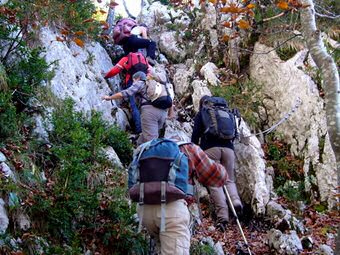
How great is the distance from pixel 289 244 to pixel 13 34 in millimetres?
5958

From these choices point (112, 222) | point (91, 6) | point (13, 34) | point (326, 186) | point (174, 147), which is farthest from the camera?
point (91, 6)

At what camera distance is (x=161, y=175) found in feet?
14.0

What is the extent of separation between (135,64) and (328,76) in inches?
209

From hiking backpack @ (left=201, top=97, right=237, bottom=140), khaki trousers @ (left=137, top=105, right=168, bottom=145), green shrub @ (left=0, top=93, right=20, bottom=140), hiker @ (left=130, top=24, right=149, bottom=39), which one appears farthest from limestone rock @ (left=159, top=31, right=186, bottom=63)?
green shrub @ (left=0, top=93, right=20, bottom=140)

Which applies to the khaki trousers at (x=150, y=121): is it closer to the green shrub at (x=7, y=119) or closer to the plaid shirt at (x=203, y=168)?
the green shrub at (x=7, y=119)

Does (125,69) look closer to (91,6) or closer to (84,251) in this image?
(91,6)

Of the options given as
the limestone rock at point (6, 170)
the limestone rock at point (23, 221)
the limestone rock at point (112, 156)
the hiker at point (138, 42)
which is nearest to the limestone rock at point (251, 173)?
the limestone rock at point (112, 156)

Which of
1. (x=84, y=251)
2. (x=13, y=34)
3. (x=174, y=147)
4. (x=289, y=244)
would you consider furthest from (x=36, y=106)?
(x=289, y=244)

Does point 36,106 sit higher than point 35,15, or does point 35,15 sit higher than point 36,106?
point 35,15

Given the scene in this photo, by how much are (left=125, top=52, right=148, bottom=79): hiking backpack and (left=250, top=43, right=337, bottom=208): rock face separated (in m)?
3.11

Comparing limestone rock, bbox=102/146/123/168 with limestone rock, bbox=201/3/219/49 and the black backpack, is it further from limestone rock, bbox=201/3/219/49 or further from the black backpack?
limestone rock, bbox=201/3/219/49

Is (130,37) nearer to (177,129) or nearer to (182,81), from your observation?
(182,81)

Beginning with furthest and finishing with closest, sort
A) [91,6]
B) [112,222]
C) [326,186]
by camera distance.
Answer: [91,6] → [326,186] → [112,222]

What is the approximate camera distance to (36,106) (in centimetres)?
671
